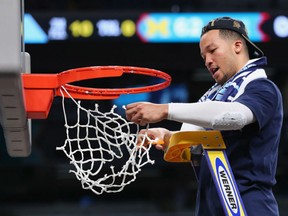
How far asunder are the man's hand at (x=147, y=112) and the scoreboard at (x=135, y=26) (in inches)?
197

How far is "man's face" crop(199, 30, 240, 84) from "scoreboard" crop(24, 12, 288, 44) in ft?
15.6

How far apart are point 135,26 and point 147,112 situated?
17.0 feet

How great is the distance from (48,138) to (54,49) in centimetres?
184

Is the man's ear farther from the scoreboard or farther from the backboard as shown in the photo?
the scoreboard

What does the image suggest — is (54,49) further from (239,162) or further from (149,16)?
(239,162)

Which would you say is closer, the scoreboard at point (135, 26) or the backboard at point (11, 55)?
the backboard at point (11, 55)

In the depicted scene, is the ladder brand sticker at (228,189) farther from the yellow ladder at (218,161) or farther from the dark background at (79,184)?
the dark background at (79,184)

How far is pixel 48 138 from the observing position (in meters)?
9.83

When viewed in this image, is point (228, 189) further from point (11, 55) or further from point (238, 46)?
point (11, 55)

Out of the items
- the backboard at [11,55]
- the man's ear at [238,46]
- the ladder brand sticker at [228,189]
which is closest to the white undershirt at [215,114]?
the ladder brand sticker at [228,189]

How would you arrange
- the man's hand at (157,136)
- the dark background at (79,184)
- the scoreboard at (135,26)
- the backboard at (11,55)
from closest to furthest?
the backboard at (11,55), the man's hand at (157,136), the scoreboard at (135,26), the dark background at (79,184)

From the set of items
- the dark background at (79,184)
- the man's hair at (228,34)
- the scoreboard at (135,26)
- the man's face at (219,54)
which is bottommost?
the dark background at (79,184)

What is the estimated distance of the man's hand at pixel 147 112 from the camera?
108 inches

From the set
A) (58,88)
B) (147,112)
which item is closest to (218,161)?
(147,112)
